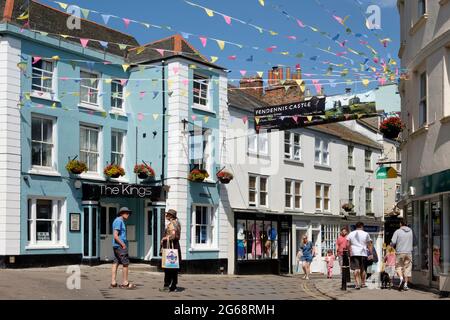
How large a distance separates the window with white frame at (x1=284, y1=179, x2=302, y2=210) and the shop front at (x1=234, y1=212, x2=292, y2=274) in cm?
78

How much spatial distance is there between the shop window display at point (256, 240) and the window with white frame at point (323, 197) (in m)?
4.44

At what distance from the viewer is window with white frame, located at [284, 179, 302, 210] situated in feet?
107

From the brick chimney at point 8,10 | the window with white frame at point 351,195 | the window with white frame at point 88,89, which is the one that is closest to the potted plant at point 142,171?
the window with white frame at point 88,89

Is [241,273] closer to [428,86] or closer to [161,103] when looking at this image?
[161,103]

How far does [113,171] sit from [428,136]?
41.6 ft

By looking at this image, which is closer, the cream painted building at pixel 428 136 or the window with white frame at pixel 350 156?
the cream painted building at pixel 428 136

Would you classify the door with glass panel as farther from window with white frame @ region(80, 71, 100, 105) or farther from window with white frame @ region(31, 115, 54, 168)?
window with white frame @ region(80, 71, 100, 105)

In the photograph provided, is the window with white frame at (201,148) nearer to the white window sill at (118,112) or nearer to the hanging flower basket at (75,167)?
the white window sill at (118,112)

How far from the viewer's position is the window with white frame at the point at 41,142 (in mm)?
22656

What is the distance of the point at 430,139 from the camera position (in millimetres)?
15836

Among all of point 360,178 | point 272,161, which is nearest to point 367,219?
point 360,178


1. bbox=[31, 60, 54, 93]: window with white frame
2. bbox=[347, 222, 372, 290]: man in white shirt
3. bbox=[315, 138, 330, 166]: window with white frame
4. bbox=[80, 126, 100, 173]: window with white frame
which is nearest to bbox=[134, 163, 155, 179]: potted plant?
bbox=[80, 126, 100, 173]: window with white frame

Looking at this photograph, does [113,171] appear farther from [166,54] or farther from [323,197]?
[323,197]
